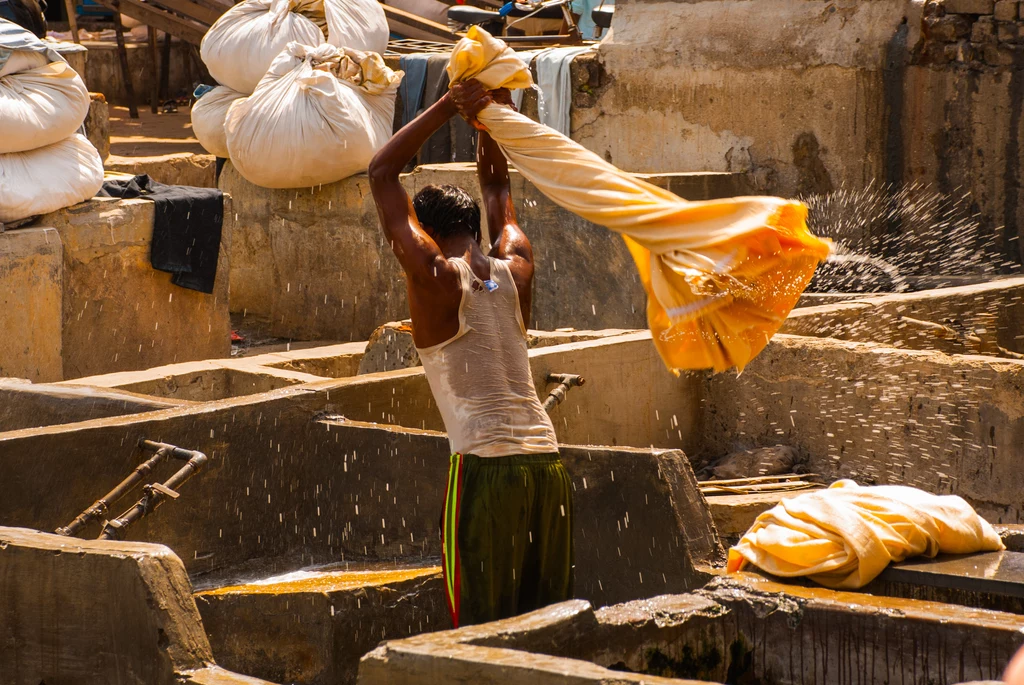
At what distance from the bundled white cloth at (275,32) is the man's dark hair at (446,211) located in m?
7.88

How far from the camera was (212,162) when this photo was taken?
41.7 feet

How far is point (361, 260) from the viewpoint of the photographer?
10.6m

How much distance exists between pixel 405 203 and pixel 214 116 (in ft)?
28.2

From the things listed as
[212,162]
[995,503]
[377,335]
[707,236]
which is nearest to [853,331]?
[995,503]

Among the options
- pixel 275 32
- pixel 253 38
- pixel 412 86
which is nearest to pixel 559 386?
pixel 412 86

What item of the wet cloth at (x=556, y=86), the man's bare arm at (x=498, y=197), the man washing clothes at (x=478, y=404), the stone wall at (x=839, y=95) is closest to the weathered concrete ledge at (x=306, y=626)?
the man washing clothes at (x=478, y=404)

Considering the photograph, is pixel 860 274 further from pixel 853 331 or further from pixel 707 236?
pixel 707 236

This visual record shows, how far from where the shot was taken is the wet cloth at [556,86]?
10.6m

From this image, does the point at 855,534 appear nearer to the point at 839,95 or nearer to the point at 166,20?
the point at 839,95

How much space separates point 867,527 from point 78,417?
3.26 meters

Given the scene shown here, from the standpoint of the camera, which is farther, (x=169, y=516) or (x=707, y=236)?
(x=169, y=516)

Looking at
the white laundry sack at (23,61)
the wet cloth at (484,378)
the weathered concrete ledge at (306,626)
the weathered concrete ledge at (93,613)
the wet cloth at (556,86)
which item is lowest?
the weathered concrete ledge at (306,626)

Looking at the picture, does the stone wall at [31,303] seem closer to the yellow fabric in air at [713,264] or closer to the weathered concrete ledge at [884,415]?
the weathered concrete ledge at [884,415]

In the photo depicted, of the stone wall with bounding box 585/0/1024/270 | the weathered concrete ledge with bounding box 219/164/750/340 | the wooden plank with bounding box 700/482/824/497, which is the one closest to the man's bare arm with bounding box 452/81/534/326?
the wooden plank with bounding box 700/482/824/497
